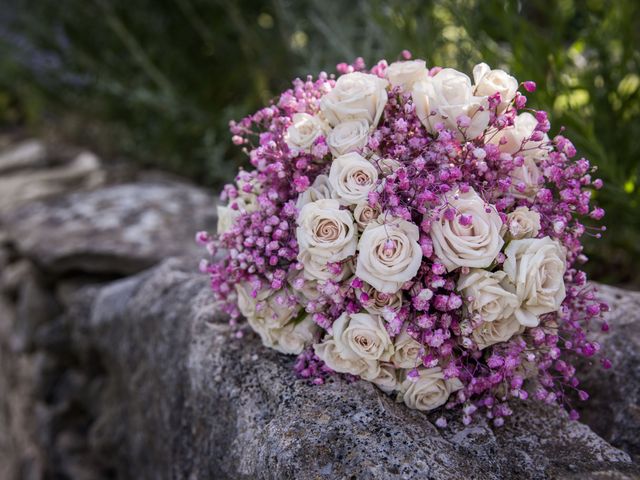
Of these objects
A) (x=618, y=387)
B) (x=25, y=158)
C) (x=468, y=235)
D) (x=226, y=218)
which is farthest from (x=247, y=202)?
(x=25, y=158)

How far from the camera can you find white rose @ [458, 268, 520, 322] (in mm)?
1214

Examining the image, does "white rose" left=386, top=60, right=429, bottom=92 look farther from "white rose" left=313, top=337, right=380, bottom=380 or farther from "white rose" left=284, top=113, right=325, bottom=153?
"white rose" left=313, top=337, right=380, bottom=380

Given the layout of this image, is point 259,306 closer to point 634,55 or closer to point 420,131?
point 420,131

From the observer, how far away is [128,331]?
7.34 ft

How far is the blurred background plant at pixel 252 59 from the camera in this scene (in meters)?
2.42

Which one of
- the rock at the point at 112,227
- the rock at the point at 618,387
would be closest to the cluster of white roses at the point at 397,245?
the rock at the point at 618,387

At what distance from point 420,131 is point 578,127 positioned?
109 centimetres

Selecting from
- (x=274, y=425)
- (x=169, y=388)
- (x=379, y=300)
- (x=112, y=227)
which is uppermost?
(x=379, y=300)

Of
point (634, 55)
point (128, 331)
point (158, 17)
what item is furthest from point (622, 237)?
point (158, 17)

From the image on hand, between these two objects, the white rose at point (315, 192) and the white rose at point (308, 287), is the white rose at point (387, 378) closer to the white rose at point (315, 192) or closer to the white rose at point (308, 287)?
the white rose at point (308, 287)

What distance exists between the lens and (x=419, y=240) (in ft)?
4.13

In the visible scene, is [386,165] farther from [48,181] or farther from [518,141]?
[48,181]

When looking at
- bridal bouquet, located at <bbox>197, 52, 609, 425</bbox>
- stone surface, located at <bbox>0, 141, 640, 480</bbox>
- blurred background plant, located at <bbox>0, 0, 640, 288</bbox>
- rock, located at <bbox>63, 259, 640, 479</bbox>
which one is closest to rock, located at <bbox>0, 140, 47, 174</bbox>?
stone surface, located at <bbox>0, 141, 640, 480</bbox>

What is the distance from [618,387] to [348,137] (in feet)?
3.17
